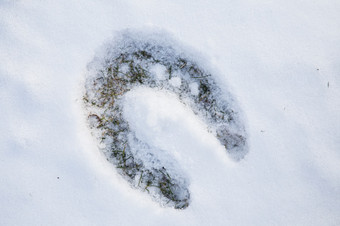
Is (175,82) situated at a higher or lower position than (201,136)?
higher

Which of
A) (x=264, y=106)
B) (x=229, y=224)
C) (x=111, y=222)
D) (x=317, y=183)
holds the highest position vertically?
(x=264, y=106)

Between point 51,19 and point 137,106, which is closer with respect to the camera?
point 51,19

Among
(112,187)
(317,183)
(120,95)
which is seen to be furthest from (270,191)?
(120,95)

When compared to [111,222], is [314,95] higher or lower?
higher

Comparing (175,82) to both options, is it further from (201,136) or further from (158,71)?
(201,136)

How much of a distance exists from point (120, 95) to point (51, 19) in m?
0.62

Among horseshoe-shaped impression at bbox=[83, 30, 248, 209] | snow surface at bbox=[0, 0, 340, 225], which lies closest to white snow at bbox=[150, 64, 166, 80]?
horseshoe-shaped impression at bbox=[83, 30, 248, 209]

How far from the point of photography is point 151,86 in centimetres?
157

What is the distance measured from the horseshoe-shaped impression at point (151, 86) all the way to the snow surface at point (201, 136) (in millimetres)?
66

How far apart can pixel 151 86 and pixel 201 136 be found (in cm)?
47

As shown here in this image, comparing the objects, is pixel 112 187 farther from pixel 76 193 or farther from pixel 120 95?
pixel 120 95

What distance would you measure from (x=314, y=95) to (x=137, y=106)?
1134 millimetres

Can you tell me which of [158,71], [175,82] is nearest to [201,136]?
[175,82]

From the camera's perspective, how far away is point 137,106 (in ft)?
5.18
